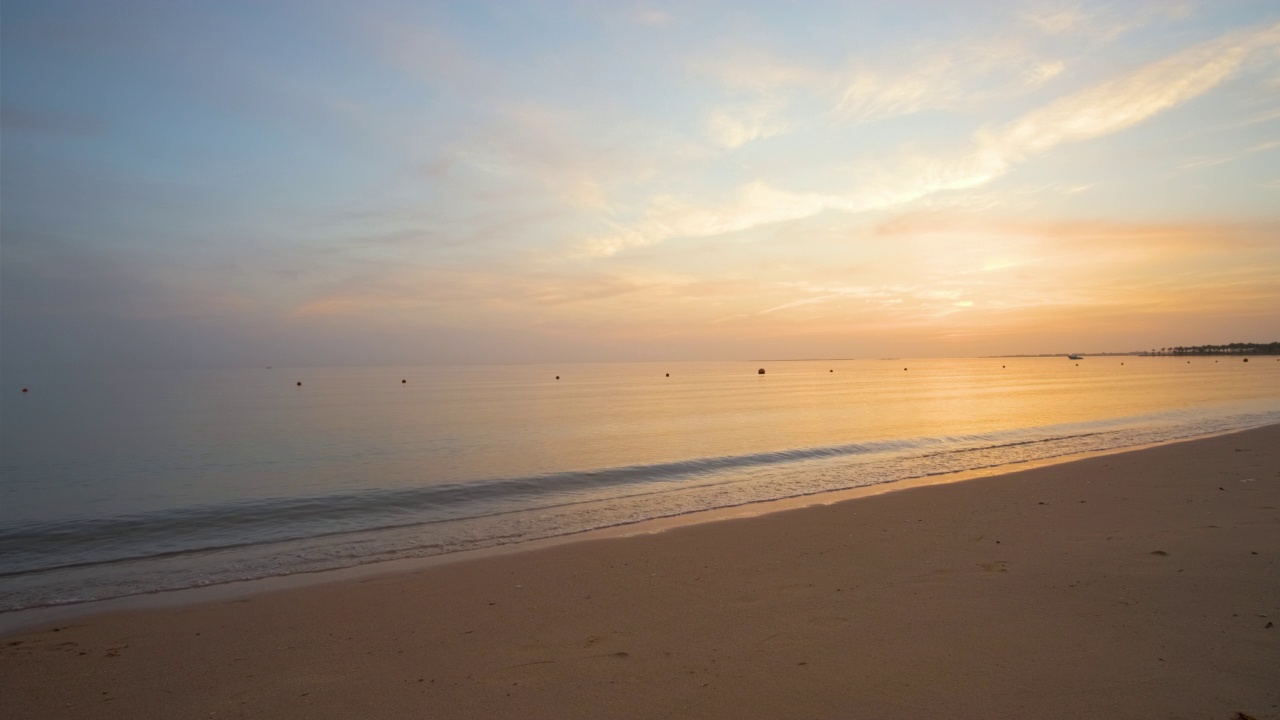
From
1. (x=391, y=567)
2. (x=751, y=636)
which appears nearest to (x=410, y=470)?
(x=391, y=567)

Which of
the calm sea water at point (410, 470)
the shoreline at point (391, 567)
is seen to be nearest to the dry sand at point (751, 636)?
the shoreline at point (391, 567)

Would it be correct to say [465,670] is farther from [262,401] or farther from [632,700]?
[262,401]

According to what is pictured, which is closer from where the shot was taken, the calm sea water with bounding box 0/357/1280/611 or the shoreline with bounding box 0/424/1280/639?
the shoreline with bounding box 0/424/1280/639

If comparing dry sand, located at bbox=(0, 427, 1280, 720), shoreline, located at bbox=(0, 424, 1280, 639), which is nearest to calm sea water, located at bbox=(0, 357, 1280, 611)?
shoreline, located at bbox=(0, 424, 1280, 639)

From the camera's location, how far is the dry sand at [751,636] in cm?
534

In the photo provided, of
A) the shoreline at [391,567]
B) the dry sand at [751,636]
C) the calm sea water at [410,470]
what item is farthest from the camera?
the calm sea water at [410,470]

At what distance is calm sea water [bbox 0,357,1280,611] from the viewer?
43.2 ft

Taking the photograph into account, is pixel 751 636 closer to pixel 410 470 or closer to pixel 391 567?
pixel 391 567

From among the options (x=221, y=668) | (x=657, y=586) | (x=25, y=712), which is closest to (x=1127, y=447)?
(x=657, y=586)

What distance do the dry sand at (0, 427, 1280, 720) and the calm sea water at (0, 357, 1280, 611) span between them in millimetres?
3743

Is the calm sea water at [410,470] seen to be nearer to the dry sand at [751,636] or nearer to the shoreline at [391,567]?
the shoreline at [391,567]

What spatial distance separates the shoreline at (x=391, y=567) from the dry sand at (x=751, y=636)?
50cm

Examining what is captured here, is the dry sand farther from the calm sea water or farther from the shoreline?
the calm sea water

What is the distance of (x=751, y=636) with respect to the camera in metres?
6.66
